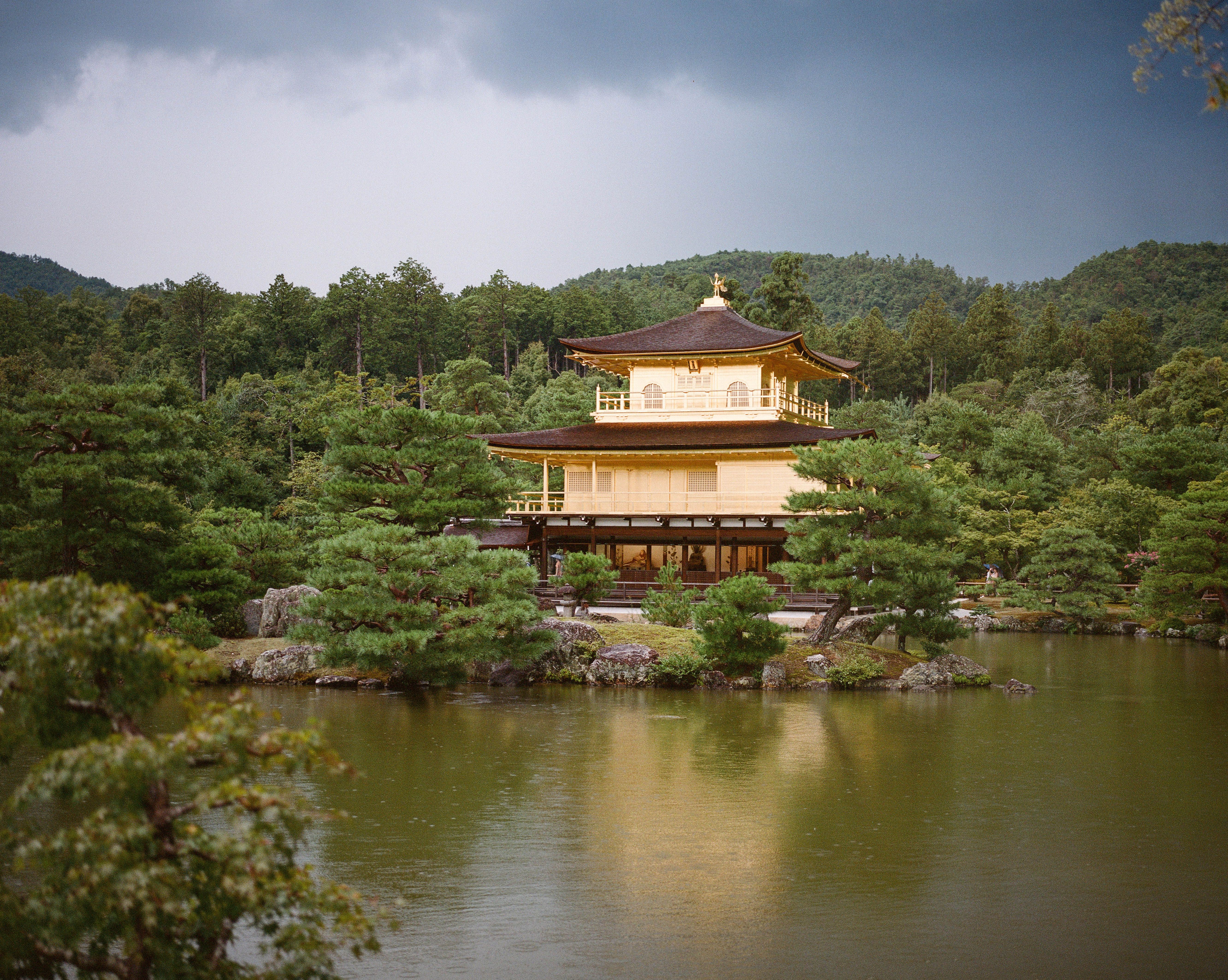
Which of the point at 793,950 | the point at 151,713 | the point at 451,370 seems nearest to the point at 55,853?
the point at 793,950

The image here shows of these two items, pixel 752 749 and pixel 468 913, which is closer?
pixel 468 913

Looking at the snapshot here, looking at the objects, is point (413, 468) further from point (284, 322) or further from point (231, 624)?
point (284, 322)

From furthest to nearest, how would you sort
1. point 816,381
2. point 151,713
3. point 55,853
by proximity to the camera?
point 816,381, point 151,713, point 55,853

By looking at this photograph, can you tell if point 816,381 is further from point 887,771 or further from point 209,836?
point 209,836

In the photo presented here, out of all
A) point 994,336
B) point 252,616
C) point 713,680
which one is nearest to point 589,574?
point 713,680

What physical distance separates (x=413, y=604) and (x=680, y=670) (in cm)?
513

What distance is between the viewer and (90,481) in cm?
1839

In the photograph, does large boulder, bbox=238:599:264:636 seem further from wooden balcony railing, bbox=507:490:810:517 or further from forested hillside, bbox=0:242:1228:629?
wooden balcony railing, bbox=507:490:810:517

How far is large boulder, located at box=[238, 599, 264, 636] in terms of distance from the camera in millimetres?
22094

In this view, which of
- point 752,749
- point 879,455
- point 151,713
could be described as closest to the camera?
point 752,749

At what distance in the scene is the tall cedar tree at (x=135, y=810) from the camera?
438 centimetres

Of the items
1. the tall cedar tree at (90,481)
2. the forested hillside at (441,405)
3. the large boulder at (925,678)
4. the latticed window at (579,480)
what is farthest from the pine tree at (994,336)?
the tall cedar tree at (90,481)

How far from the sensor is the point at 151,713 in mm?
16078

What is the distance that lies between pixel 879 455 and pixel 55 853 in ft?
58.4
